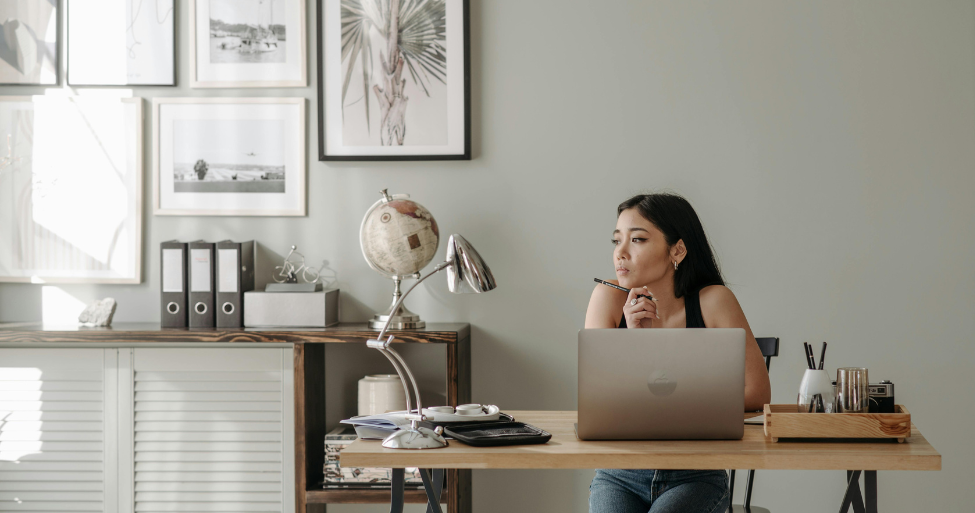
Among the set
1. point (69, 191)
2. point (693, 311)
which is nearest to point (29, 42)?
point (69, 191)

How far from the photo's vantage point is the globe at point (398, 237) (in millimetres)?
2619

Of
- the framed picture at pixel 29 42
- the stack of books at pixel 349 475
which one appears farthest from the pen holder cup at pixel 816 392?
the framed picture at pixel 29 42

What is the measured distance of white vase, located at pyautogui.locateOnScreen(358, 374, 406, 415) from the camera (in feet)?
8.66

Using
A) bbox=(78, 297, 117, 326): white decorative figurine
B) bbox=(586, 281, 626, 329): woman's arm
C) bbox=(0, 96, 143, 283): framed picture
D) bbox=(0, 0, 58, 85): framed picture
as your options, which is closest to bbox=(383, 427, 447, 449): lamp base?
bbox=(586, 281, 626, 329): woman's arm

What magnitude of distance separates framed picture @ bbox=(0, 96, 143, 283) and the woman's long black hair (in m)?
2.04

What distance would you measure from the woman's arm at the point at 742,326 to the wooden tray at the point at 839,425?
0.36 metres

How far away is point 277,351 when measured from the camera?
2.57 m

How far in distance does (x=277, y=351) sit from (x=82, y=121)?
1.31 m

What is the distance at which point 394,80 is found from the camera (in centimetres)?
287

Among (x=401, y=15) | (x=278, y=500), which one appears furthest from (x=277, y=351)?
A: (x=401, y=15)

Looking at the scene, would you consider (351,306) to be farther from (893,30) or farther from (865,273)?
(893,30)

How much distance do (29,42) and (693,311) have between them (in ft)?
9.11

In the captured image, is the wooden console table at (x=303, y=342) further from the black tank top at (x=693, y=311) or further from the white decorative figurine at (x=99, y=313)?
the black tank top at (x=693, y=311)

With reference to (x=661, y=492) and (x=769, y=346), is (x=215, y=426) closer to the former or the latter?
(x=661, y=492)
